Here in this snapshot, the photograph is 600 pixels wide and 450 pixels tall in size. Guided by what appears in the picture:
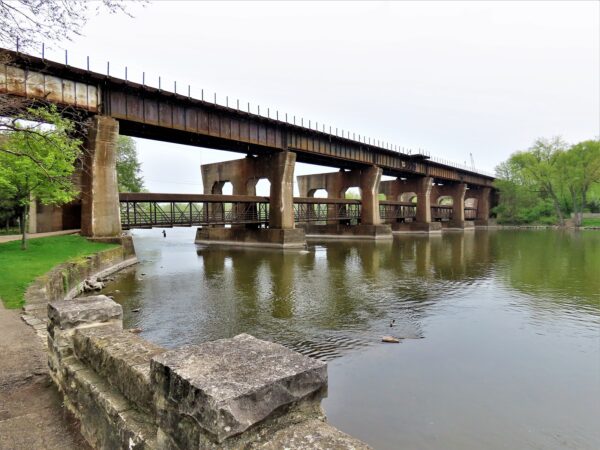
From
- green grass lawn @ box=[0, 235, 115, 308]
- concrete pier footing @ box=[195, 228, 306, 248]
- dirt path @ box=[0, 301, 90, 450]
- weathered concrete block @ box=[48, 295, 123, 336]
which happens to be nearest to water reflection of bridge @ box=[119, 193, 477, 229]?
concrete pier footing @ box=[195, 228, 306, 248]

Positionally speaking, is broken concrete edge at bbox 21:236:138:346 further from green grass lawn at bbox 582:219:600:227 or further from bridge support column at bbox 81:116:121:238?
green grass lawn at bbox 582:219:600:227

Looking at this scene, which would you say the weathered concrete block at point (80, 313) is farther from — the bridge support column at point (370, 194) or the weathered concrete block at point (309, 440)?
the bridge support column at point (370, 194)

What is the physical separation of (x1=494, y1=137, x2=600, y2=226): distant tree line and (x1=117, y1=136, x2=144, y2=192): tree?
237 feet

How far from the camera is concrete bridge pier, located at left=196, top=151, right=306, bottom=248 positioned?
35.2 m

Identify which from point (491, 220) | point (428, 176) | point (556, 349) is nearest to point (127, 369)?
point (556, 349)

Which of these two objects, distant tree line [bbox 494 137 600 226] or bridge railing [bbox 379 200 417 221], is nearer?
bridge railing [bbox 379 200 417 221]

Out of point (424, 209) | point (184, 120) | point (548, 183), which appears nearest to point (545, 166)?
point (548, 183)

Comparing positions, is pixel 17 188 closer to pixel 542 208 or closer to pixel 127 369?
pixel 127 369

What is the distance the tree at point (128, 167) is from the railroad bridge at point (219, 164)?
14.0m

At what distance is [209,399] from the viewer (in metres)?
2.09

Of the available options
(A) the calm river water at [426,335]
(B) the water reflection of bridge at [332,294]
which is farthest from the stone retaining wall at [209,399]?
(B) the water reflection of bridge at [332,294]

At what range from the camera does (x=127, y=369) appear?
3.22 metres

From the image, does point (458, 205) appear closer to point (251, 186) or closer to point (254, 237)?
point (251, 186)

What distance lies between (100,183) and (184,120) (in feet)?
26.7
